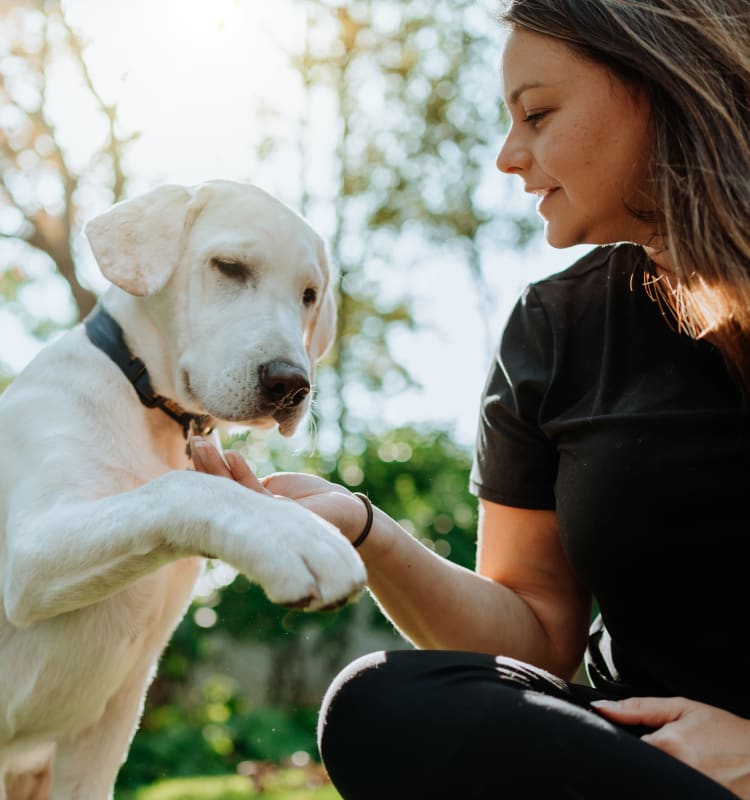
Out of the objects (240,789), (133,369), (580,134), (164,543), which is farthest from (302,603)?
(240,789)

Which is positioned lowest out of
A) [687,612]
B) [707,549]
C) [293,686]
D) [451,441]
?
[293,686]

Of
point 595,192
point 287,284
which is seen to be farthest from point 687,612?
point 287,284

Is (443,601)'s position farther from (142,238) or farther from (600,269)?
(142,238)

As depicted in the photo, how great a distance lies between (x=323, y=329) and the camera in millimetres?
2699

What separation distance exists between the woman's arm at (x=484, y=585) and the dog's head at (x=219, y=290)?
319 mm

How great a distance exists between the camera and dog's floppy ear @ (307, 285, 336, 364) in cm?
266

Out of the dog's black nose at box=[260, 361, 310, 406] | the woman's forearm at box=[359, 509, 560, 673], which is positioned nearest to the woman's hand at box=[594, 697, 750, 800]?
the woman's forearm at box=[359, 509, 560, 673]

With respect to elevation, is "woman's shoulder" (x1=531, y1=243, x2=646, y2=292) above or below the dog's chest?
above

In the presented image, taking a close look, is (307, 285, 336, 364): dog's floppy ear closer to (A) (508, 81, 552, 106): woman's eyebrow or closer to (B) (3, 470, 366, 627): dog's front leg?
(A) (508, 81, 552, 106): woman's eyebrow

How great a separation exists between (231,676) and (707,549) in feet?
14.1

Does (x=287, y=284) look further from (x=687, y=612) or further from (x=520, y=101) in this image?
(x=687, y=612)

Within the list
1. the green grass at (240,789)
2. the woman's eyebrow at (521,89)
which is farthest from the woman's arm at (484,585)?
the green grass at (240,789)

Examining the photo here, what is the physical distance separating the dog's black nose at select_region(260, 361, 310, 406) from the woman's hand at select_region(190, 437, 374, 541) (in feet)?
0.96

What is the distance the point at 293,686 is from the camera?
18.6ft
